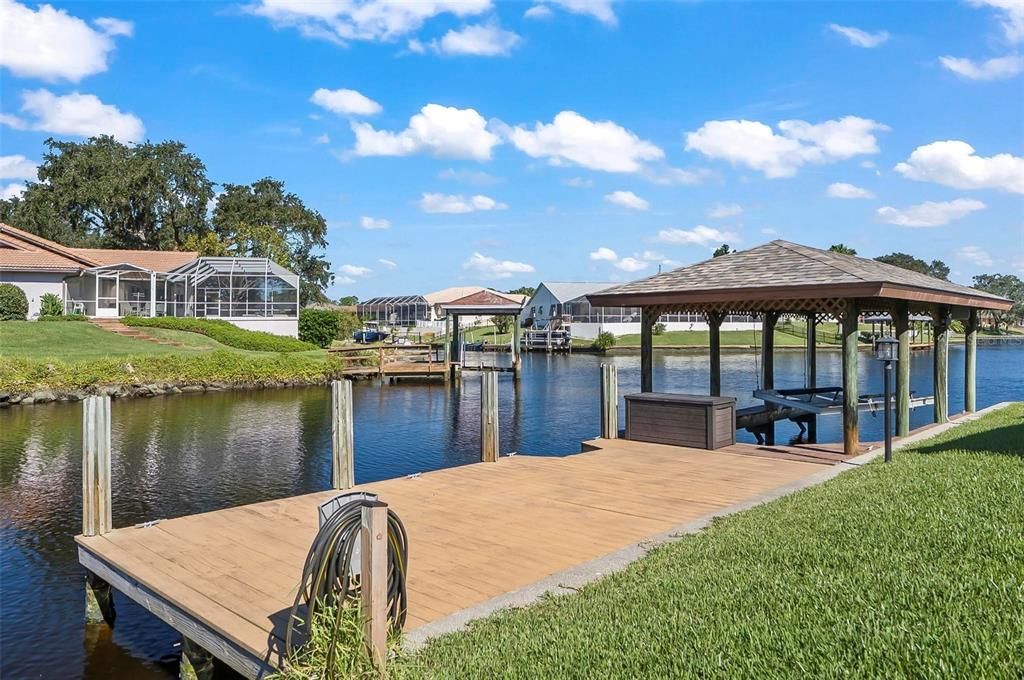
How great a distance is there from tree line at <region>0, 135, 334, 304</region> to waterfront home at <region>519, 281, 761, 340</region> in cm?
2377

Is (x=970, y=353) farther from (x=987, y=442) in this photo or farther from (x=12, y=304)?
(x=12, y=304)

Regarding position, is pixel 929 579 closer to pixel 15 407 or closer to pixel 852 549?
pixel 852 549

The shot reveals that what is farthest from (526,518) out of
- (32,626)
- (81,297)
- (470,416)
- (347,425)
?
(81,297)

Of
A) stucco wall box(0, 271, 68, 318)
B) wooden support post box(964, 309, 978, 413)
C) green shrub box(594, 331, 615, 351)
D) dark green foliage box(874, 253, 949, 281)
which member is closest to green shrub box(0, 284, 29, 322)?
stucco wall box(0, 271, 68, 318)

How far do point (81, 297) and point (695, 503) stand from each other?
40.7 metres

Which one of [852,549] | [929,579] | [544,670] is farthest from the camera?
[852,549]

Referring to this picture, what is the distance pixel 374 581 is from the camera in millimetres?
4301

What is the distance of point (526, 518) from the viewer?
319 inches

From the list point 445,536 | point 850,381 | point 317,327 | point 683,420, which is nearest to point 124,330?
point 317,327

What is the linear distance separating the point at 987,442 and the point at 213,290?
128 ft

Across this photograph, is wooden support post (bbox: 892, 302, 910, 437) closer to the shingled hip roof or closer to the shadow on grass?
the shingled hip roof

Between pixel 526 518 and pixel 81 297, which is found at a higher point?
pixel 81 297

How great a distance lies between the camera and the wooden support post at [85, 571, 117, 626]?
7.73 metres

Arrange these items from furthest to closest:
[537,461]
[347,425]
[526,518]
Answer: [537,461] → [347,425] → [526,518]
